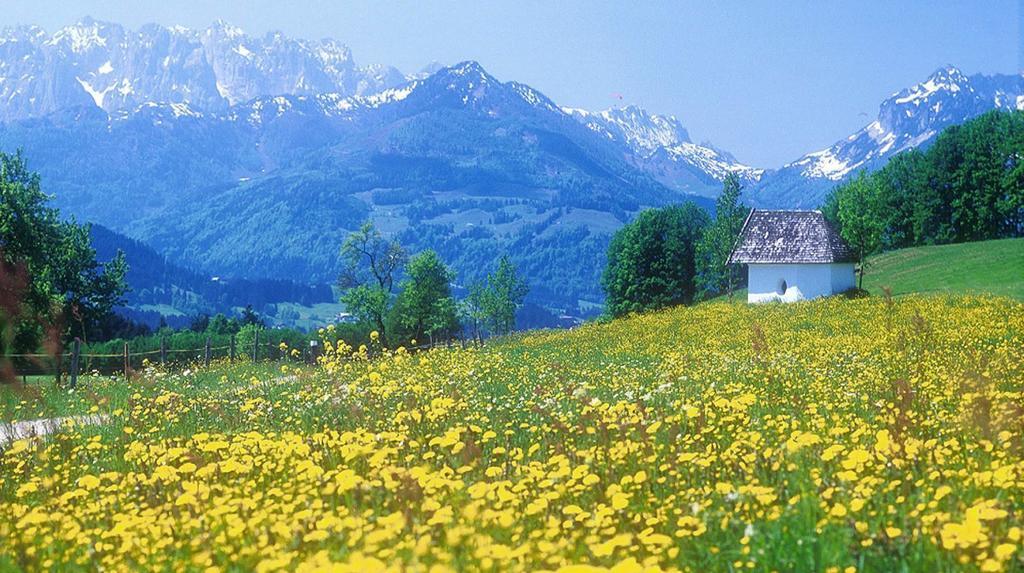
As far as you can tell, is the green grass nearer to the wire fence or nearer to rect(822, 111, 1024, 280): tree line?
rect(822, 111, 1024, 280): tree line

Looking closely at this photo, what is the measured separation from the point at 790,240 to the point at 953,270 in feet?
33.8

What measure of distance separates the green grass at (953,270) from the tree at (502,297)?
228 ft

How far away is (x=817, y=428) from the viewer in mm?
8766

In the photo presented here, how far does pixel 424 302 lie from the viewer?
10306 centimetres

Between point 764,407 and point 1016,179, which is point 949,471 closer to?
point 764,407

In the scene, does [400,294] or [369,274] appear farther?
[369,274]

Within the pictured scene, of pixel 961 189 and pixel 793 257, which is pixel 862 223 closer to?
pixel 793 257

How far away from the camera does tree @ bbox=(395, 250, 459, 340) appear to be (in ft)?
336

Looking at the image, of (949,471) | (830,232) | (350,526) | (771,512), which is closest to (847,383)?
(949,471)

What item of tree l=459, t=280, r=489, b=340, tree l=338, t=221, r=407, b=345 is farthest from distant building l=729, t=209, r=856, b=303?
tree l=459, t=280, r=489, b=340

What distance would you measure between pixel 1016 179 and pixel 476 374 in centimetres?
7471

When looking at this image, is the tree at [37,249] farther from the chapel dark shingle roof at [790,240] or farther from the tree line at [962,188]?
the tree line at [962,188]

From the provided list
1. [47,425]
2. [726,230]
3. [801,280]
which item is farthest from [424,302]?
[47,425]

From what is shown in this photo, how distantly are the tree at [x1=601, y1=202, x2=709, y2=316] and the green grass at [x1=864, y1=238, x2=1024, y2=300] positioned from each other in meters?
25.5
